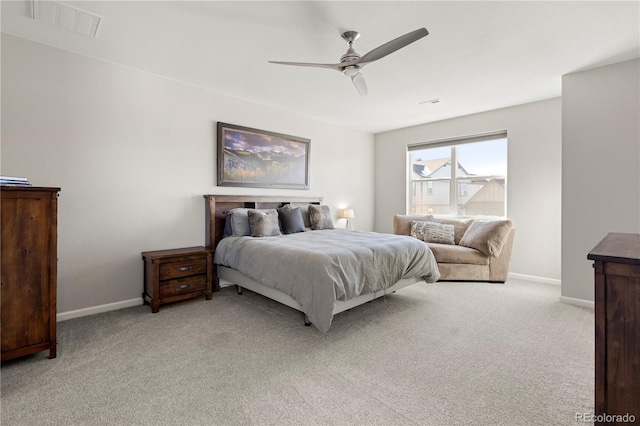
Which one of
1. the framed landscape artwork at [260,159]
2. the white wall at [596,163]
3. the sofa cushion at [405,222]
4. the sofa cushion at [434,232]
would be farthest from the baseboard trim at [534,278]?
the framed landscape artwork at [260,159]

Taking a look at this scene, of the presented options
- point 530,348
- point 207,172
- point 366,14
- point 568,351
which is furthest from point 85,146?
point 568,351

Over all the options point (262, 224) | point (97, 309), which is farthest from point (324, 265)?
point (97, 309)

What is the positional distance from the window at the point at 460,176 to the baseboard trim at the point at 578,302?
5.55 feet

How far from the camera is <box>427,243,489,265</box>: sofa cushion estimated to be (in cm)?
427

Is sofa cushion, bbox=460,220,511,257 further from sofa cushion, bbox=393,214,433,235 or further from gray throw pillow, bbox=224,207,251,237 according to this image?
gray throw pillow, bbox=224,207,251,237

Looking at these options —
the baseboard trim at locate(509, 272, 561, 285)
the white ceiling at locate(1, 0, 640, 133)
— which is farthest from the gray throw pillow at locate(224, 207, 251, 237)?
the baseboard trim at locate(509, 272, 561, 285)

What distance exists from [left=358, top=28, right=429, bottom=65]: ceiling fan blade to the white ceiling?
0.31 meters

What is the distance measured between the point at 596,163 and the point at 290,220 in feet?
12.1

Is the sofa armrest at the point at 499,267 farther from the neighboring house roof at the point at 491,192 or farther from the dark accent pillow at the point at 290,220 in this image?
the dark accent pillow at the point at 290,220

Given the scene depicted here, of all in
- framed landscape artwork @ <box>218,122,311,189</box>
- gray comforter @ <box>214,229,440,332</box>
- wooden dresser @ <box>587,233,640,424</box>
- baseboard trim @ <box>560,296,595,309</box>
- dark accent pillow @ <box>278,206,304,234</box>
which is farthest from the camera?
dark accent pillow @ <box>278,206,304,234</box>

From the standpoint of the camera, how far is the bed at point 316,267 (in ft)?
8.18

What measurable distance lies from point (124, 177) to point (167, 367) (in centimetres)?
220

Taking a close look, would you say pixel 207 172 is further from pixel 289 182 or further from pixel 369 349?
pixel 369 349

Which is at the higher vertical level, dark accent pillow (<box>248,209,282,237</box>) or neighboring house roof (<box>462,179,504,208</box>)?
neighboring house roof (<box>462,179,504,208</box>)
